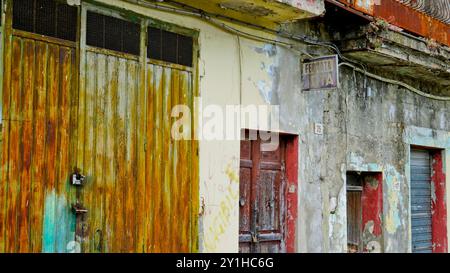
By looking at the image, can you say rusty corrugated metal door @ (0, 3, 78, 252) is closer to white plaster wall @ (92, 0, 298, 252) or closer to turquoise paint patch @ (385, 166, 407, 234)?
white plaster wall @ (92, 0, 298, 252)

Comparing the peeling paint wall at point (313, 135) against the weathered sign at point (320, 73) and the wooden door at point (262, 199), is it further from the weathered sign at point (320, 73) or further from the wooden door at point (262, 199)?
the wooden door at point (262, 199)

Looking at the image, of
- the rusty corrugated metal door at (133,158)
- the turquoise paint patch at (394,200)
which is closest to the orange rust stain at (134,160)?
the rusty corrugated metal door at (133,158)

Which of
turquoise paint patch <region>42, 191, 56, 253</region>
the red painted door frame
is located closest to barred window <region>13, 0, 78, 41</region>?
turquoise paint patch <region>42, 191, 56, 253</region>

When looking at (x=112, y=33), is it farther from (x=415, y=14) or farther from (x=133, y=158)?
(x=415, y=14)

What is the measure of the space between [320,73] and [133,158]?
287 centimetres

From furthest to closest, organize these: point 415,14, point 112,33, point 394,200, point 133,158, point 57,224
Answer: point 394,200 → point 415,14 → point 133,158 → point 112,33 → point 57,224

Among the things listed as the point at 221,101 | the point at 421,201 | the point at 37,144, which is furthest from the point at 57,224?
the point at 421,201

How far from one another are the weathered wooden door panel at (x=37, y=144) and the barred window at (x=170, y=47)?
3.28 feet

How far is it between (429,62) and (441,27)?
2.39 feet

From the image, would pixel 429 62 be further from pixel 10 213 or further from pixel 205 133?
pixel 10 213

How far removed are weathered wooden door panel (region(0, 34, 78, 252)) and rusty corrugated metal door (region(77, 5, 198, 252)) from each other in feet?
0.56

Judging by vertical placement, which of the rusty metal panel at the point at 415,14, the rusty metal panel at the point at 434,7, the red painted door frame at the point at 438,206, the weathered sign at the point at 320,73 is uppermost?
the rusty metal panel at the point at 434,7

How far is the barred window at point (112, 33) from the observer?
18.7 ft

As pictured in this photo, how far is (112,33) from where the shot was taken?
5.87 m
